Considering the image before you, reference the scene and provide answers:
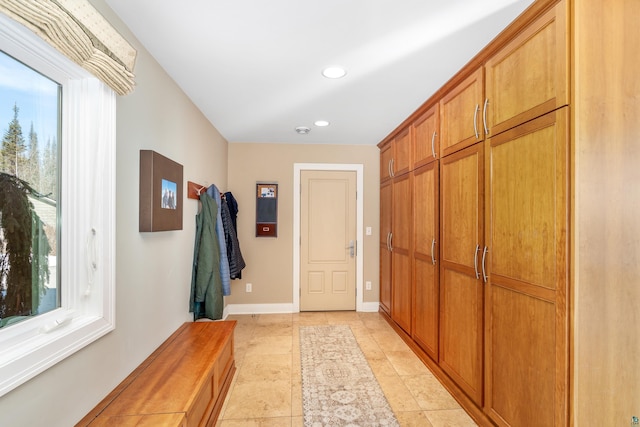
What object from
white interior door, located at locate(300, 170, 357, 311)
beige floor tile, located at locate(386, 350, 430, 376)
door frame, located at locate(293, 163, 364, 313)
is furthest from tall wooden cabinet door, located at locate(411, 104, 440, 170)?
beige floor tile, located at locate(386, 350, 430, 376)

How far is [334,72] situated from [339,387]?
233cm

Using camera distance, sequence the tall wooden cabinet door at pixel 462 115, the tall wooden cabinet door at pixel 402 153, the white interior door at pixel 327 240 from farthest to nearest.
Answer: the white interior door at pixel 327 240 < the tall wooden cabinet door at pixel 402 153 < the tall wooden cabinet door at pixel 462 115

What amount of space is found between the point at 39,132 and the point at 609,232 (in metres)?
2.40

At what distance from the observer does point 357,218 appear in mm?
4297

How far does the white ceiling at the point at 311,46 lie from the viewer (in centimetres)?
150

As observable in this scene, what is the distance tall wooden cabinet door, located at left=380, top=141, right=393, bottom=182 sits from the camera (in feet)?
12.5

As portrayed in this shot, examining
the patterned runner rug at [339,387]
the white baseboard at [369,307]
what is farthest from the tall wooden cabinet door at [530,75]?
the white baseboard at [369,307]

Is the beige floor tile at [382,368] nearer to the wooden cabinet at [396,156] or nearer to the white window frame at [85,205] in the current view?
the wooden cabinet at [396,156]

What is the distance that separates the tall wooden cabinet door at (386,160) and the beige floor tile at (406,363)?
197 cm

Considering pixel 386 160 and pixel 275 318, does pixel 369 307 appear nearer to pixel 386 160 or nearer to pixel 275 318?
pixel 275 318

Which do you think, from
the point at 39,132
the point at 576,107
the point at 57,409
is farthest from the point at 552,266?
the point at 39,132

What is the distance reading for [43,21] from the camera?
3.50 feet

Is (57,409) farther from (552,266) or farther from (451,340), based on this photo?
(451,340)

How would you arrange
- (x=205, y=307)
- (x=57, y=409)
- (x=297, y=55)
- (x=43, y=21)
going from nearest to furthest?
(x=43, y=21)
(x=57, y=409)
(x=297, y=55)
(x=205, y=307)
